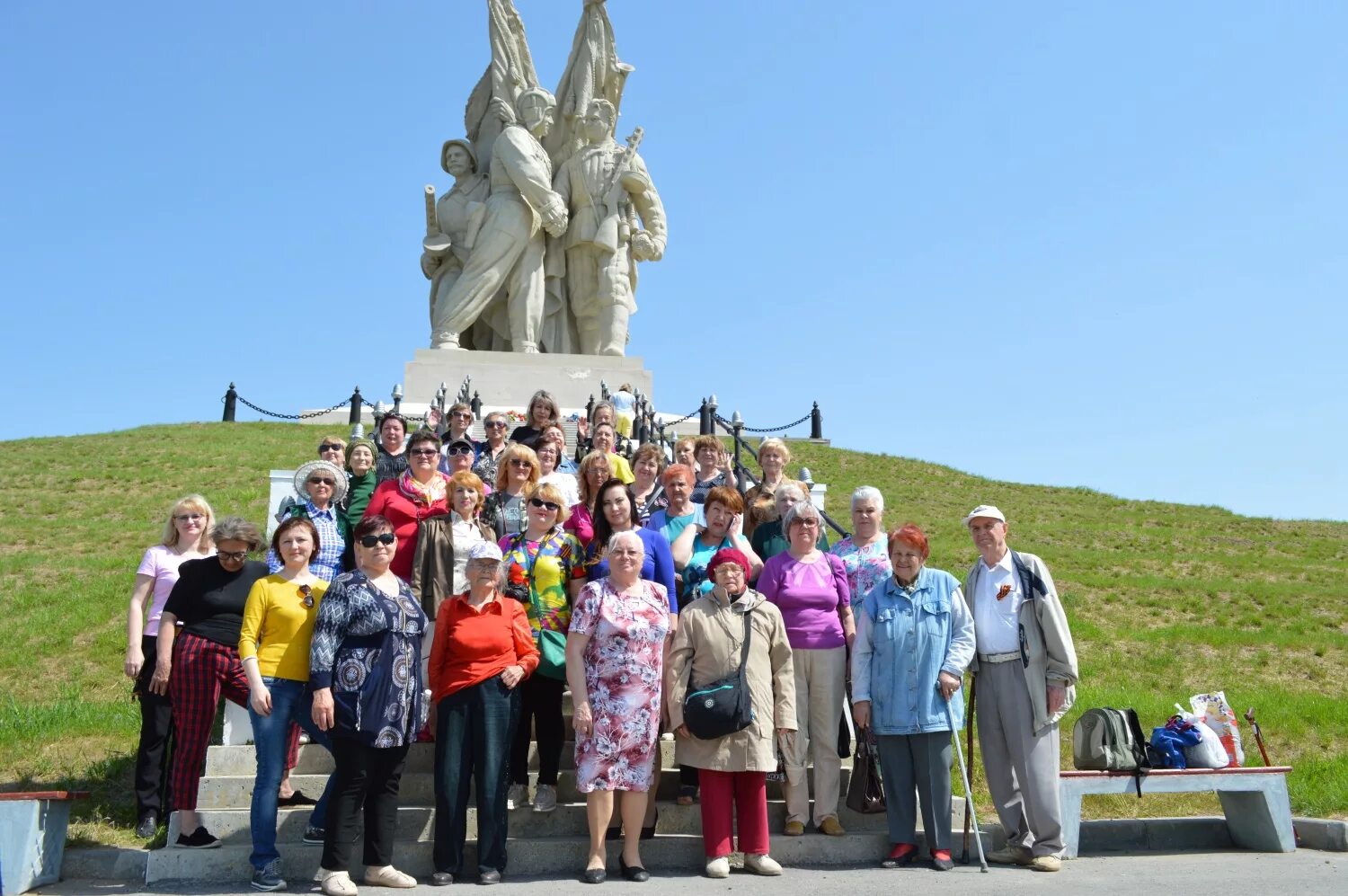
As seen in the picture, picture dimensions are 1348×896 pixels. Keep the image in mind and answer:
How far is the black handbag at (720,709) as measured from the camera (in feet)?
15.7

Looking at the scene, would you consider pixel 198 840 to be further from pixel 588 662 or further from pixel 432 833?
pixel 588 662

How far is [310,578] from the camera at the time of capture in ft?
16.0

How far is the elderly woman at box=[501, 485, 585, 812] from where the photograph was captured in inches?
200

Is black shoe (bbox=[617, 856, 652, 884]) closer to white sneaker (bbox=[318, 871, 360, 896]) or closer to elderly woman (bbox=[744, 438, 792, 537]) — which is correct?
white sneaker (bbox=[318, 871, 360, 896])

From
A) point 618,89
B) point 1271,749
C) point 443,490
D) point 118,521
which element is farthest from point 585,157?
point 1271,749

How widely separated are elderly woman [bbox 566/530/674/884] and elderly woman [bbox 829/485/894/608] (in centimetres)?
132

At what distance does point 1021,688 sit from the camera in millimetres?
5289

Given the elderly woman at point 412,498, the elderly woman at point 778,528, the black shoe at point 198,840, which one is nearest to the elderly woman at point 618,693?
the elderly woman at point 412,498

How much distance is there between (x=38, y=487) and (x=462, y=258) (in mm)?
6675

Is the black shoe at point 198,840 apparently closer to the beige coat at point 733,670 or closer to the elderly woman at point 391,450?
the beige coat at point 733,670

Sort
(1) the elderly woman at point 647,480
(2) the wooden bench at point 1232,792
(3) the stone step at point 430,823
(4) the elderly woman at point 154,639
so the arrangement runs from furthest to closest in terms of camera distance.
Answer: (1) the elderly woman at point 647,480 < (2) the wooden bench at point 1232,792 < (4) the elderly woman at point 154,639 < (3) the stone step at point 430,823

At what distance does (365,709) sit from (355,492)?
2366 mm

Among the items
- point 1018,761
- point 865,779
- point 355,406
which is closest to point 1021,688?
point 1018,761

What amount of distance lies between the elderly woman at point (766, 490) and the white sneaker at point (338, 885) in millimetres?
2927
